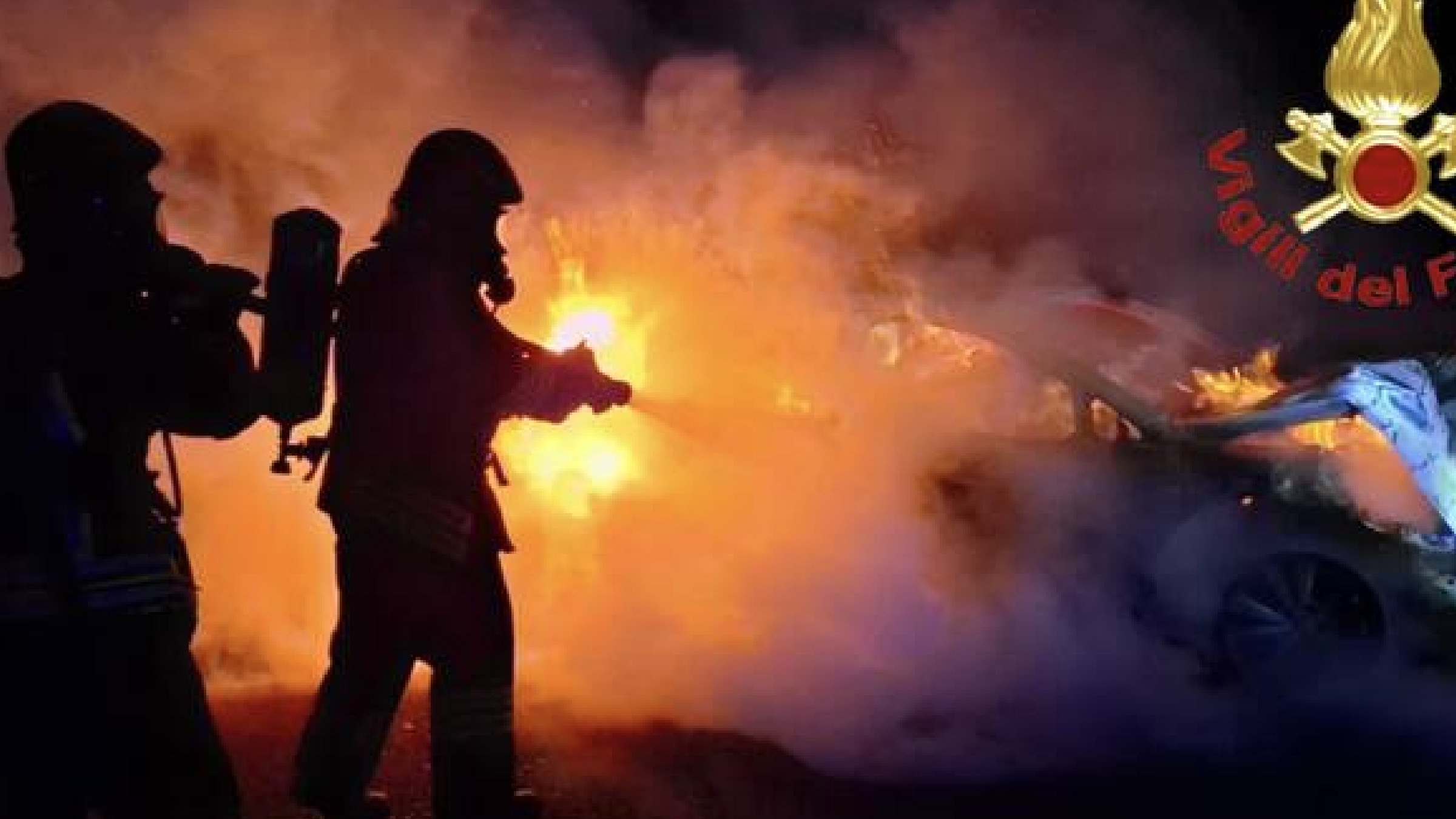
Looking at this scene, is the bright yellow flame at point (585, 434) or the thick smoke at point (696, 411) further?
the bright yellow flame at point (585, 434)

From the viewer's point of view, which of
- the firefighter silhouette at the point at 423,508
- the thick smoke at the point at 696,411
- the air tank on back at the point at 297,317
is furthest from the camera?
the thick smoke at the point at 696,411

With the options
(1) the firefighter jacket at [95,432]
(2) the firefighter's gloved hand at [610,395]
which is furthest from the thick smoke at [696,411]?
(1) the firefighter jacket at [95,432]

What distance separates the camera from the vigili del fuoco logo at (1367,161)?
10.8 meters

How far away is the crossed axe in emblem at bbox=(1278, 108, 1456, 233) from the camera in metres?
12.4

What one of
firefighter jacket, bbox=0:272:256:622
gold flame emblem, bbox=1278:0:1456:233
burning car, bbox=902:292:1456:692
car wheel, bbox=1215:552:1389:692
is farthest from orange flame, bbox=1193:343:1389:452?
firefighter jacket, bbox=0:272:256:622

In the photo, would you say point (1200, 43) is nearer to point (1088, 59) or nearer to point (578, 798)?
point (1088, 59)

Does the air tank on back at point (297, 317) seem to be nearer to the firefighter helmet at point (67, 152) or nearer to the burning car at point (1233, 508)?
the firefighter helmet at point (67, 152)

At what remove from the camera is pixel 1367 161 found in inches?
493

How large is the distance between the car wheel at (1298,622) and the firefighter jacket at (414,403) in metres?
3.99

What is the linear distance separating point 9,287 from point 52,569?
609mm

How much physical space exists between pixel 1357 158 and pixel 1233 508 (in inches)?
312

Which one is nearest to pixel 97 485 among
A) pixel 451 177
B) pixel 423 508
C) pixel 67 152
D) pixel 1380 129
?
pixel 67 152

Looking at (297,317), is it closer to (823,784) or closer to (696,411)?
(696,411)

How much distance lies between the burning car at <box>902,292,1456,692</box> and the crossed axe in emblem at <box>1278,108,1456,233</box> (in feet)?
22.8
